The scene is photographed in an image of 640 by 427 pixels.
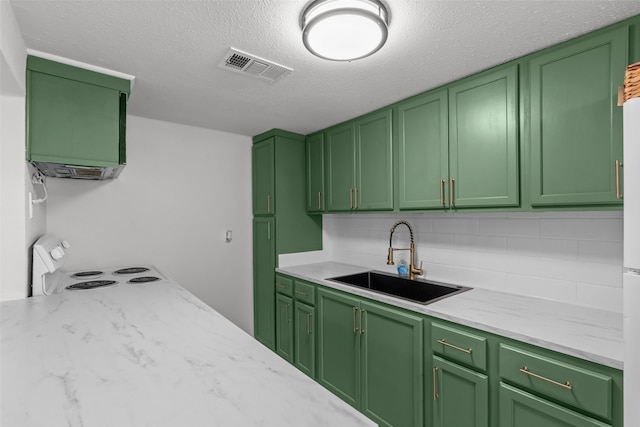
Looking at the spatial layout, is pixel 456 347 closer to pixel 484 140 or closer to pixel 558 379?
pixel 558 379

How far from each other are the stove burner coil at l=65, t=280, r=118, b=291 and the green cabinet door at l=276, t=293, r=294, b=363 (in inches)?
54.5

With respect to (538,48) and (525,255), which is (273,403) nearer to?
(525,255)

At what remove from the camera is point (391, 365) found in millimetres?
1915

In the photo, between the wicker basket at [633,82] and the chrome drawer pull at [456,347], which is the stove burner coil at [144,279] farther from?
the wicker basket at [633,82]

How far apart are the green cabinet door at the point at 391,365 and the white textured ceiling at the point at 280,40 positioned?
1462 mm

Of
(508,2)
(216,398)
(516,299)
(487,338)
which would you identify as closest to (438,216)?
(516,299)

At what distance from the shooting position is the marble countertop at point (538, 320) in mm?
1208

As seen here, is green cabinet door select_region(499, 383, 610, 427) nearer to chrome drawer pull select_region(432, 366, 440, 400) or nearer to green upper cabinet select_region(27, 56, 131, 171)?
chrome drawer pull select_region(432, 366, 440, 400)

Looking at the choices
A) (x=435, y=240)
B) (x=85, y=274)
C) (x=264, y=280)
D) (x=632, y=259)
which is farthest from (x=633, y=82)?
(x=85, y=274)

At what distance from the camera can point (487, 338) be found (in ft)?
4.77

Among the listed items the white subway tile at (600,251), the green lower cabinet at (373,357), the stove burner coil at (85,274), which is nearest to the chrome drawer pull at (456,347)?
the green lower cabinet at (373,357)

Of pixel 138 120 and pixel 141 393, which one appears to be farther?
pixel 138 120

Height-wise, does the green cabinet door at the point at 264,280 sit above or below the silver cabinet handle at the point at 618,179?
below

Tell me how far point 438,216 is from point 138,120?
2635 millimetres
